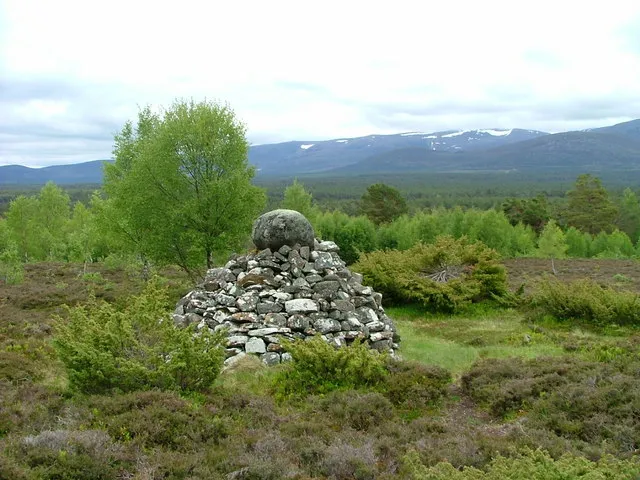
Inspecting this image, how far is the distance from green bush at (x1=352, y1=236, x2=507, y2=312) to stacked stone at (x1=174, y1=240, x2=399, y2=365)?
5.54 meters

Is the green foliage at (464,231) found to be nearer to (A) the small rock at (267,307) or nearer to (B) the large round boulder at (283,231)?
(B) the large round boulder at (283,231)

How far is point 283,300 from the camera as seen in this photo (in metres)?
13.8

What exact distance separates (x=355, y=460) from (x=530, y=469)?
2.09 m

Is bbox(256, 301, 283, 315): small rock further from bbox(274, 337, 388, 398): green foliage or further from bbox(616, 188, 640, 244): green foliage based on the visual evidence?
bbox(616, 188, 640, 244): green foliage

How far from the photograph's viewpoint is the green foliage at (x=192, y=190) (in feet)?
68.1

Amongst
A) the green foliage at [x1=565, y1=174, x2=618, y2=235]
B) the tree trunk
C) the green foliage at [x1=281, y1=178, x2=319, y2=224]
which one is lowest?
the green foliage at [x1=565, y1=174, x2=618, y2=235]

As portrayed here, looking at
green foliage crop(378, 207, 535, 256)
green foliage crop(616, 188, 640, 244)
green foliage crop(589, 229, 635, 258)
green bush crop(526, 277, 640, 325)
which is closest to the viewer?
green bush crop(526, 277, 640, 325)

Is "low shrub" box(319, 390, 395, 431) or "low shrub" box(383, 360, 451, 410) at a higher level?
"low shrub" box(319, 390, 395, 431)

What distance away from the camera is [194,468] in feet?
20.3

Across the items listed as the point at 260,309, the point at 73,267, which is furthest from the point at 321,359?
the point at 73,267

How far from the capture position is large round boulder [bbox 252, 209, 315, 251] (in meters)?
15.0

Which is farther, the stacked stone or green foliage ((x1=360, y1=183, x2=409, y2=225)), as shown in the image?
green foliage ((x1=360, y1=183, x2=409, y2=225))

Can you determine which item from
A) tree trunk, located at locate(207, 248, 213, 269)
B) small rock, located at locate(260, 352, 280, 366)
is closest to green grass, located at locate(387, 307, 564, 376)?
small rock, located at locate(260, 352, 280, 366)

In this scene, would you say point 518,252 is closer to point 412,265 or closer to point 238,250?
point 412,265
